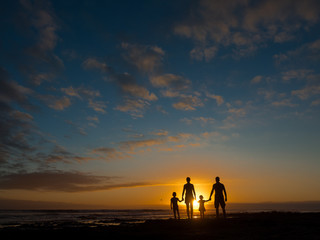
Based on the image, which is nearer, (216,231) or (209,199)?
(216,231)

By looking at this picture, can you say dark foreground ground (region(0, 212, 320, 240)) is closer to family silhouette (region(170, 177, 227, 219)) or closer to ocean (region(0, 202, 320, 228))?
family silhouette (region(170, 177, 227, 219))

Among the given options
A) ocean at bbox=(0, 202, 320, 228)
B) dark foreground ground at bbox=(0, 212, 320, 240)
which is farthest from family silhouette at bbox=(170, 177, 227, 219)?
ocean at bbox=(0, 202, 320, 228)

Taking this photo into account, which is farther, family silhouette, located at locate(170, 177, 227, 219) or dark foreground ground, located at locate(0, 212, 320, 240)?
family silhouette, located at locate(170, 177, 227, 219)

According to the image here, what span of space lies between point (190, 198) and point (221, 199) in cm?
284

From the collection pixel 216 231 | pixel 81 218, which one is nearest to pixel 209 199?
pixel 216 231

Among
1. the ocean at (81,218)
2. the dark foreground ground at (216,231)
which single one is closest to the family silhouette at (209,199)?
the dark foreground ground at (216,231)

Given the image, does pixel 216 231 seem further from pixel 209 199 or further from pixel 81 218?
pixel 81 218

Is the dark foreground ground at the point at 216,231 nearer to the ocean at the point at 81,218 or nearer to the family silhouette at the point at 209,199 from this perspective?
the family silhouette at the point at 209,199

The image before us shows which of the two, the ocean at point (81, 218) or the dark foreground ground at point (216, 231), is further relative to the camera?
the ocean at point (81, 218)

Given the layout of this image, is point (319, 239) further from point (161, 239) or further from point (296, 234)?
point (161, 239)

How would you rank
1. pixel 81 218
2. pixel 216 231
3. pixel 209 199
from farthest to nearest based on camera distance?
1. pixel 81 218
2. pixel 209 199
3. pixel 216 231

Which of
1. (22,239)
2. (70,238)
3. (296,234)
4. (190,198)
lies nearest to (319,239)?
(296,234)

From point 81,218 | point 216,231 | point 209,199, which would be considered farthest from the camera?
point 81,218

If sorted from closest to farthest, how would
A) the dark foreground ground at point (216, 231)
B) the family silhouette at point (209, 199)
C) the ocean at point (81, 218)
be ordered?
1. the dark foreground ground at point (216, 231)
2. the family silhouette at point (209, 199)
3. the ocean at point (81, 218)
